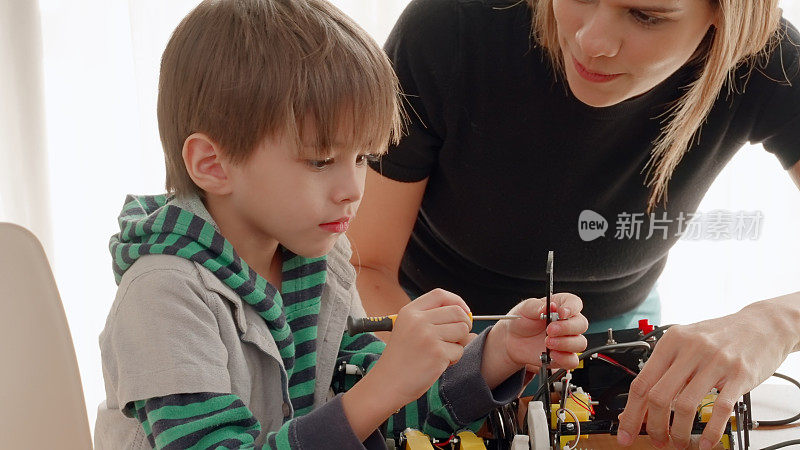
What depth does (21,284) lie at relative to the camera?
1.08m

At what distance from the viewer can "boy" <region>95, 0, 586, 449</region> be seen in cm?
91

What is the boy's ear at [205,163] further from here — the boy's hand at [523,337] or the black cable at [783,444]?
the black cable at [783,444]

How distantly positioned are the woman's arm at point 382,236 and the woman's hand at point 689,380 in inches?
19.8

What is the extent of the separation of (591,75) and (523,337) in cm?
36

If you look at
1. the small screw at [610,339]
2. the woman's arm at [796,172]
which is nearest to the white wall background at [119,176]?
the woman's arm at [796,172]

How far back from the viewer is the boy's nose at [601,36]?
106 cm

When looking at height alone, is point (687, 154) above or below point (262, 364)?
above

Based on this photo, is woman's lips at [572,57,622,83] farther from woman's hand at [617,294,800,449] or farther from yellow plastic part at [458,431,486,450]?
yellow plastic part at [458,431,486,450]

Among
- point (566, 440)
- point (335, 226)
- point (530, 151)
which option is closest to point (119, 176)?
point (530, 151)

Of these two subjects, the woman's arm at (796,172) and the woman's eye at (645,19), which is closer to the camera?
the woman's eye at (645,19)

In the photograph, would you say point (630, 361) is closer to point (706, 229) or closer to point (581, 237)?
point (581, 237)

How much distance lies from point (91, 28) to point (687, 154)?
1642 millimetres

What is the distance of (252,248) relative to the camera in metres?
1.08

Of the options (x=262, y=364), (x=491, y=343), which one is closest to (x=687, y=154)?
(x=491, y=343)
